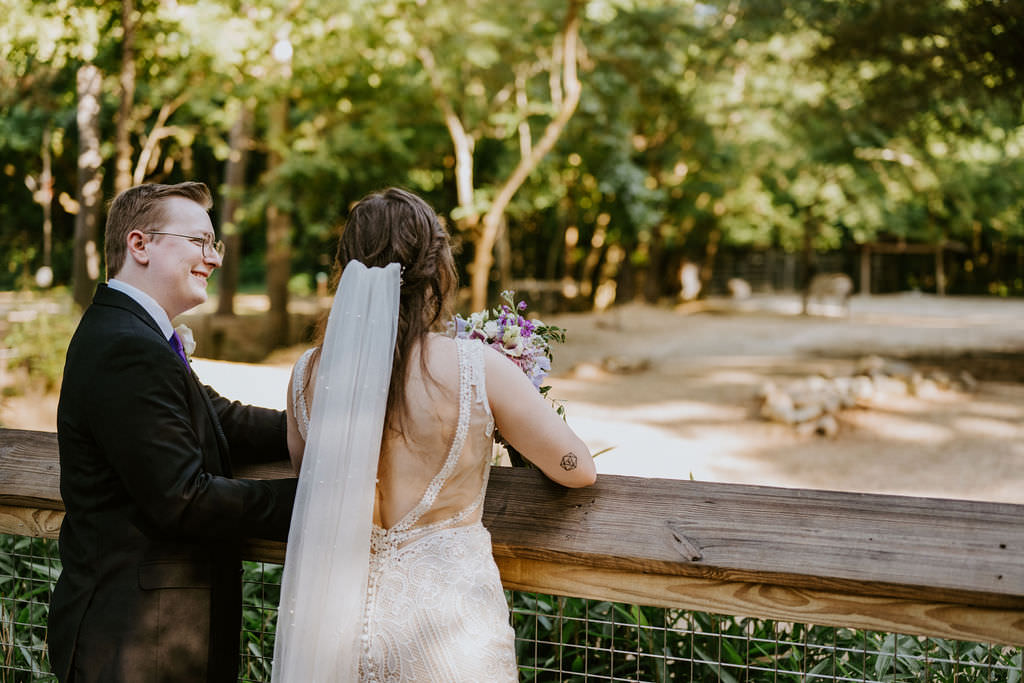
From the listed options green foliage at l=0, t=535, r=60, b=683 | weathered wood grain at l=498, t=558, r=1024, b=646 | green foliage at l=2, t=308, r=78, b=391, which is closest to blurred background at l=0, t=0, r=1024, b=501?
green foliage at l=2, t=308, r=78, b=391

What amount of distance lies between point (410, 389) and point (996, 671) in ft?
6.56

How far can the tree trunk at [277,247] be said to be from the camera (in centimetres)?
1627

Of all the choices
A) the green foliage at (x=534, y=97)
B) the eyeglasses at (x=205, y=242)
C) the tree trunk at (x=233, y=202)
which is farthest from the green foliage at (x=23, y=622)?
the tree trunk at (x=233, y=202)

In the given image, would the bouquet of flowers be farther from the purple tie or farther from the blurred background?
the purple tie

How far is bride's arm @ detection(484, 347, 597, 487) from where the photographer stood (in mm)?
1739

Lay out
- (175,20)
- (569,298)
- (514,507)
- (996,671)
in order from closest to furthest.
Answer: (514,507) → (996,671) → (175,20) → (569,298)

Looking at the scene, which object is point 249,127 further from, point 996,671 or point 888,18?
point 996,671

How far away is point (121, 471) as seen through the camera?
1.67 metres

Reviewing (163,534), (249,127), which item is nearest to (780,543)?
(163,534)

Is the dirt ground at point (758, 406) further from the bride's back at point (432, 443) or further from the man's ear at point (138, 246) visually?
the man's ear at point (138, 246)

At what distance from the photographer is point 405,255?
68.0 inches

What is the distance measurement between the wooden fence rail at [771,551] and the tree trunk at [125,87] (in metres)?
8.85

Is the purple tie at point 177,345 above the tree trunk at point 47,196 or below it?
below

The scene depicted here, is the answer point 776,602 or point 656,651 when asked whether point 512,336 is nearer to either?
point 776,602
